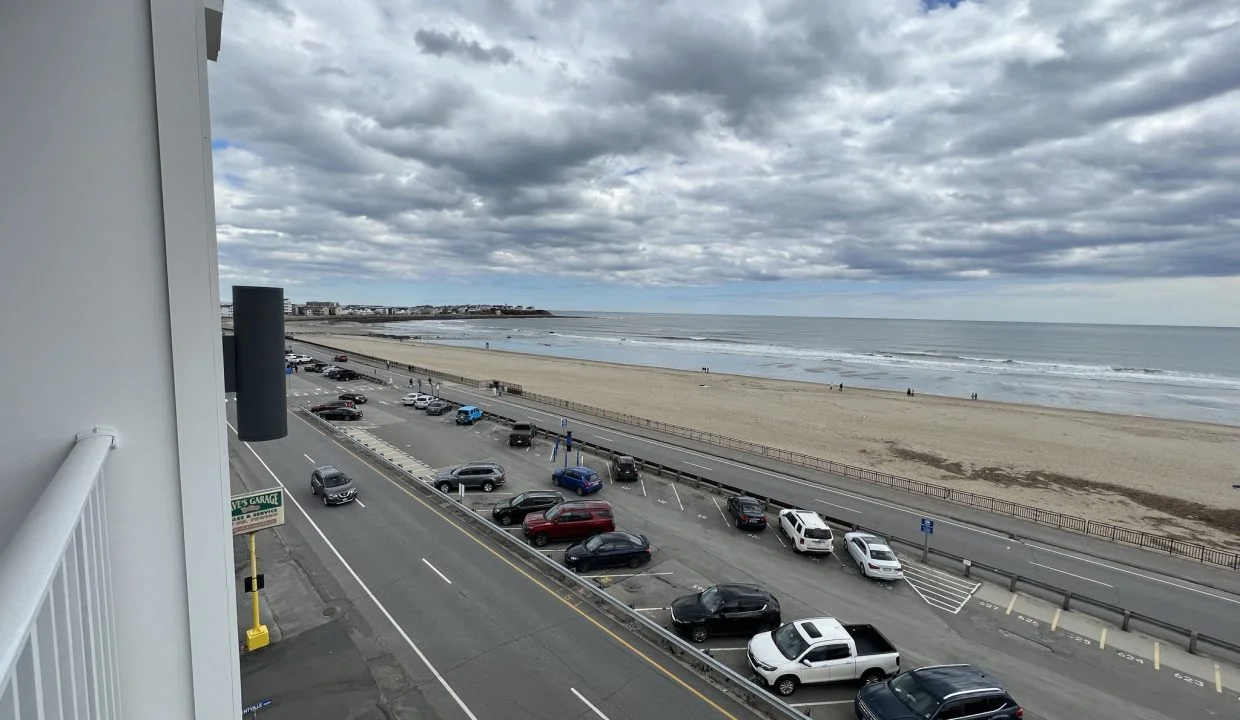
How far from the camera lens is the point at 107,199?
2.54m

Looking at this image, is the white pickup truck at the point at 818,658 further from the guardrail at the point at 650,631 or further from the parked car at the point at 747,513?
the parked car at the point at 747,513

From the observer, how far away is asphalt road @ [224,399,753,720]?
10453 millimetres

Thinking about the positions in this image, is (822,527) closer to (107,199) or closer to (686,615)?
(686,615)

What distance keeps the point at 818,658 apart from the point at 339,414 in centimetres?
3147

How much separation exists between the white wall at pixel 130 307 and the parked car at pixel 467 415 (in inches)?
1275

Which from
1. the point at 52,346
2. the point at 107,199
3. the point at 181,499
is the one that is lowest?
the point at 181,499

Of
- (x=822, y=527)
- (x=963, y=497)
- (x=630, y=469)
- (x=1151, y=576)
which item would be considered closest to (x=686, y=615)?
(x=822, y=527)

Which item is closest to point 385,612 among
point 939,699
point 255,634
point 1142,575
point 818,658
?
point 255,634

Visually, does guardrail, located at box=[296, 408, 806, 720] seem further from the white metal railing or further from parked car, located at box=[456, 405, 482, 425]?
parked car, located at box=[456, 405, 482, 425]

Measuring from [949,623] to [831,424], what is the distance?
89.1ft

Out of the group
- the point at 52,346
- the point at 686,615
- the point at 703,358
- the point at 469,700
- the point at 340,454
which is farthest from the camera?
the point at 703,358

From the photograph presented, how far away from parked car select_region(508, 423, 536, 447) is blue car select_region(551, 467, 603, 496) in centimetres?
636

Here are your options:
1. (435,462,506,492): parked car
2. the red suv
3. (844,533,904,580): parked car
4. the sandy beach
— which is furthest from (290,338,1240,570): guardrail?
(435,462,506,492): parked car

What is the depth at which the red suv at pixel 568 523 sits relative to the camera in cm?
1778
